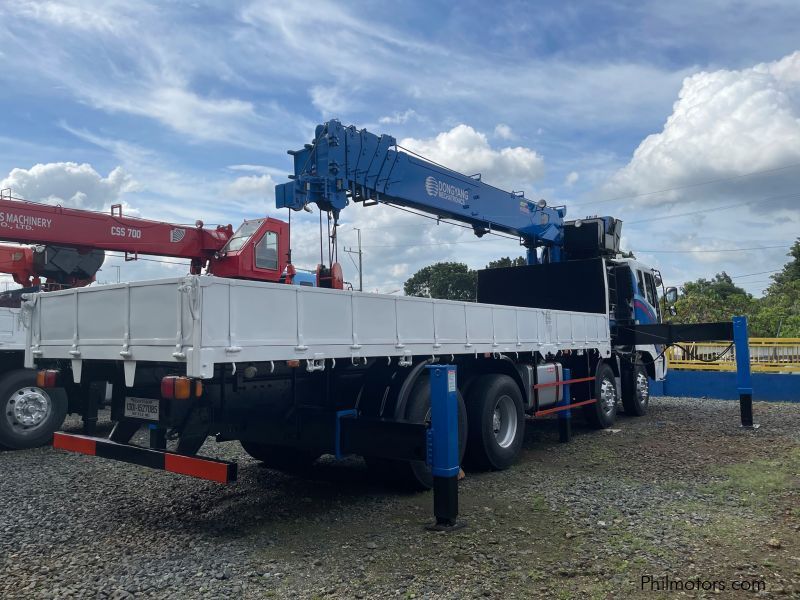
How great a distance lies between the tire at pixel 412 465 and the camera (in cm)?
605

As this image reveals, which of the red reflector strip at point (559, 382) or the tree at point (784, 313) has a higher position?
the tree at point (784, 313)

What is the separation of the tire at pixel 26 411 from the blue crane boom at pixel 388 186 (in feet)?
15.7

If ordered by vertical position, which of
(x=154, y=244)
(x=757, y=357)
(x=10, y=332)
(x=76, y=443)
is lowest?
(x=76, y=443)

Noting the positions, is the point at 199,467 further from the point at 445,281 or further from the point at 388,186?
the point at 445,281

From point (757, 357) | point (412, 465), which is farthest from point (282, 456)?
point (757, 357)

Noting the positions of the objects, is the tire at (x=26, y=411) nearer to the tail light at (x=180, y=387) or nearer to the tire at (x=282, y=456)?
the tire at (x=282, y=456)

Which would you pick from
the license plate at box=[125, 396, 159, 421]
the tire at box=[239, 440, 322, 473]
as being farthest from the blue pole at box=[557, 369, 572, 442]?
the license plate at box=[125, 396, 159, 421]

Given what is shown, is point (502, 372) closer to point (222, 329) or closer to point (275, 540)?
point (275, 540)

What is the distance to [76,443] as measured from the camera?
A: 18.8 feet

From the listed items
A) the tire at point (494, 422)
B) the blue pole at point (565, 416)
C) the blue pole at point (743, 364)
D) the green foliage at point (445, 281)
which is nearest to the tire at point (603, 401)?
the blue pole at point (565, 416)

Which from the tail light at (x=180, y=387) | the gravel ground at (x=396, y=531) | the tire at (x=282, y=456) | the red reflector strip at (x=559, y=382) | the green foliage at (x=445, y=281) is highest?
the green foliage at (x=445, y=281)

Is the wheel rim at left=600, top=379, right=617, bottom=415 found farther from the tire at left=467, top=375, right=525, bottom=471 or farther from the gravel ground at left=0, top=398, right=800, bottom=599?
the tire at left=467, top=375, right=525, bottom=471

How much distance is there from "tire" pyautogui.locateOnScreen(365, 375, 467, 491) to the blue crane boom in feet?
8.28

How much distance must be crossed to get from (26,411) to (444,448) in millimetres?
6630
